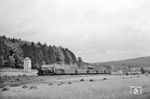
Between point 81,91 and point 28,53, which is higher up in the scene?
point 28,53

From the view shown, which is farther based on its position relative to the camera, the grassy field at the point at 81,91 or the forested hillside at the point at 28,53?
the forested hillside at the point at 28,53

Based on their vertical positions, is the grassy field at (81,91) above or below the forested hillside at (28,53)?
below

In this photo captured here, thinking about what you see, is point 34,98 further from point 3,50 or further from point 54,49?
point 54,49

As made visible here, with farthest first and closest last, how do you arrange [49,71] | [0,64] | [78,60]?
1. [78,60]
2. [0,64]
3. [49,71]

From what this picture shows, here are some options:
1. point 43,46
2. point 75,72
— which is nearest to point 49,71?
point 75,72

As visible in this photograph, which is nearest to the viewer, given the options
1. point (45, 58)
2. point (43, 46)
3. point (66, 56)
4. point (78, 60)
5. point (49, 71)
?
point (49, 71)

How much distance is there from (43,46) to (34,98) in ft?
328

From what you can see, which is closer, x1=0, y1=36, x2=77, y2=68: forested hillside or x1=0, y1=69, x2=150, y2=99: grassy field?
x1=0, y1=69, x2=150, y2=99: grassy field

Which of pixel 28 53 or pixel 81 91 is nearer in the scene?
pixel 81 91

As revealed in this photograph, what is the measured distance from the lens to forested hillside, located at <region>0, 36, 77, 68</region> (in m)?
68.3

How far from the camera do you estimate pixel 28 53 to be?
3565 inches

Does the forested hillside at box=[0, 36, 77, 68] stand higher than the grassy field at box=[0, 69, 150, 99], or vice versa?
the forested hillside at box=[0, 36, 77, 68]

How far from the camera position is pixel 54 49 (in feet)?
390

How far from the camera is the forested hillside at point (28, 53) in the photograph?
6831 cm
